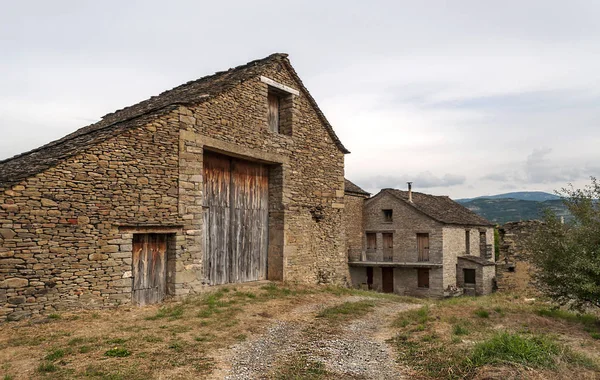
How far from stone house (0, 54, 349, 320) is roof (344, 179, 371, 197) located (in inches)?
568

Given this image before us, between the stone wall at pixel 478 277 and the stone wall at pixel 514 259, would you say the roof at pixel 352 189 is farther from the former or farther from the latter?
the stone wall at pixel 514 259

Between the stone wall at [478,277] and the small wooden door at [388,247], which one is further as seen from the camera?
the small wooden door at [388,247]

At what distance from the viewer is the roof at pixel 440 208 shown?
28047 mm

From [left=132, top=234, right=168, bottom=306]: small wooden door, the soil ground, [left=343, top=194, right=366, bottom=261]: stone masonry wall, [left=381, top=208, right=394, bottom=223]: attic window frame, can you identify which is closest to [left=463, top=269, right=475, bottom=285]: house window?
[left=381, top=208, right=394, bottom=223]: attic window frame

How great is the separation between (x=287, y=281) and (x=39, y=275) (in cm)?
666

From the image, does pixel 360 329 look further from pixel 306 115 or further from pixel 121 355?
pixel 306 115

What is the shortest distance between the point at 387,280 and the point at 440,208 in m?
6.33

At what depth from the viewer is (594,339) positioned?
749 centimetres

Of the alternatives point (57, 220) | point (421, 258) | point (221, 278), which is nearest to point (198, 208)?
point (221, 278)

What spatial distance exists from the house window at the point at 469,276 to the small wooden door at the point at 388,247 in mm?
4847

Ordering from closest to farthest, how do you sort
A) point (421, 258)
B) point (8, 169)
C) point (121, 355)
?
point (121, 355) < point (8, 169) < point (421, 258)

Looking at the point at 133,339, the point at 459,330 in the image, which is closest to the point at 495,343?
the point at 459,330

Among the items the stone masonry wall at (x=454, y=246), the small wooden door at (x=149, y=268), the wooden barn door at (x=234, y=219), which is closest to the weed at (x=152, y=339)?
the small wooden door at (x=149, y=268)

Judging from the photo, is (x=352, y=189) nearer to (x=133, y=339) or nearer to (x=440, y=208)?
(x=440, y=208)
